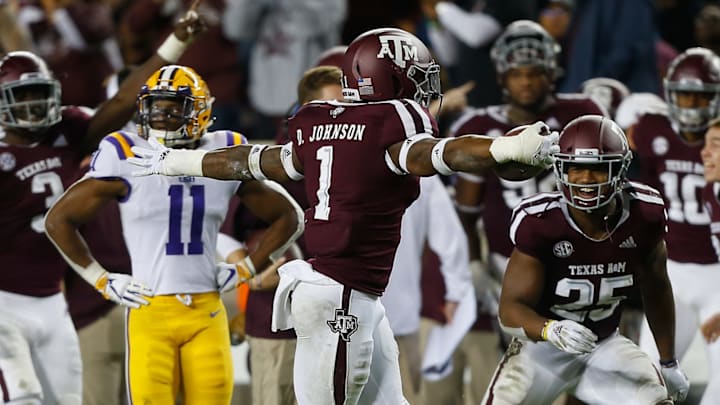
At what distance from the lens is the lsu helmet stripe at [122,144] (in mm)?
4922

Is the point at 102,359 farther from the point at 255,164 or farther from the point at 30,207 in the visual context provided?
the point at 255,164

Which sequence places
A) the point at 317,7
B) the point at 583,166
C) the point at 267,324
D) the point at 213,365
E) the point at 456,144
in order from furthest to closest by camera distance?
1. the point at 317,7
2. the point at 267,324
3. the point at 213,365
4. the point at 583,166
5. the point at 456,144

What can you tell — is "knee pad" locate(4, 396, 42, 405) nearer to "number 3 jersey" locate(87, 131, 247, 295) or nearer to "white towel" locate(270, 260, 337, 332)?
"number 3 jersey" locate(87, 131, 247, 295)

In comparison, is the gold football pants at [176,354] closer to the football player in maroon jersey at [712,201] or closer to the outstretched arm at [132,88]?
the outstretched arm at [132,88]

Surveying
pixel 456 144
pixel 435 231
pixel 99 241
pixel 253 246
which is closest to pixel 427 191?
pixel 435 231

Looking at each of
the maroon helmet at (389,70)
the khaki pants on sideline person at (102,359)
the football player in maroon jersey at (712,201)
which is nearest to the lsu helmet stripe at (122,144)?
the maroon helmet at (389,70)

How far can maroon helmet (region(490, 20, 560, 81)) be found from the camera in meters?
6.66

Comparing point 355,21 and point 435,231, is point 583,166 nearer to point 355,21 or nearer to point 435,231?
point 435,231

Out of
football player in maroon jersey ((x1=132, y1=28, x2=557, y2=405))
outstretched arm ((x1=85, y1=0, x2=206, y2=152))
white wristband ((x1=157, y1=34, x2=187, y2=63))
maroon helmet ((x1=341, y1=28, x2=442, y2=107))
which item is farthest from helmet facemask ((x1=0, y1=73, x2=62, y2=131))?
maroon helmet ((x1=341, y1=28, x2=442, y2=107))

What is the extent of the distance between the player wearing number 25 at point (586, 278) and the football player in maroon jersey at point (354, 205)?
57cm

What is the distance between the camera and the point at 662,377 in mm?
4777

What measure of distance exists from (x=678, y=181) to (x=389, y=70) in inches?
96.2

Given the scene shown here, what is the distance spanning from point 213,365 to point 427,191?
5.70 feet

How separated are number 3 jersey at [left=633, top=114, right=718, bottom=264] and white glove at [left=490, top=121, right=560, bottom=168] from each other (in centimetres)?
258
